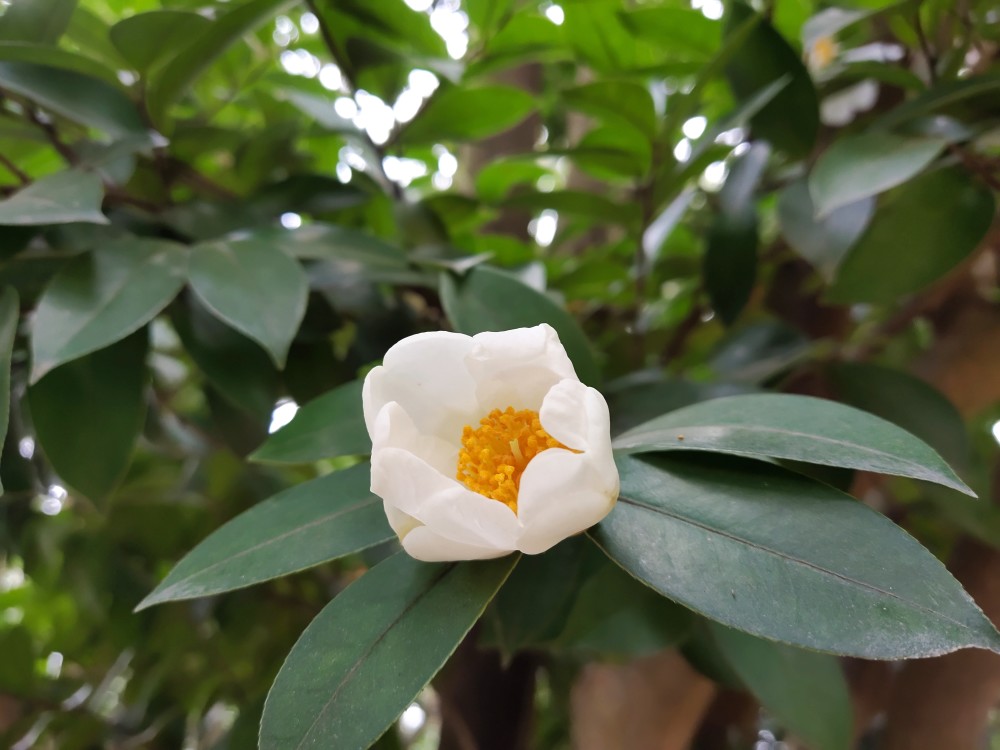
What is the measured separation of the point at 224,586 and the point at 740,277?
42cm

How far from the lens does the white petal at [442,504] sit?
272mm

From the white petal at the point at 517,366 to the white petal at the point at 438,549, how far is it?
0.08 meters

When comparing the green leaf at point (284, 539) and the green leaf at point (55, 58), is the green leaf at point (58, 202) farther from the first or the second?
the green leaf at point (284, 539)

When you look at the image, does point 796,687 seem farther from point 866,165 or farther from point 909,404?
point 866,165

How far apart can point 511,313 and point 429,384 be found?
0.27ft

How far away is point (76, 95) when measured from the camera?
0.47 metres

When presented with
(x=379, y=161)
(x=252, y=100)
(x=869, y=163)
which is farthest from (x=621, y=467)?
(x=252, y=100)

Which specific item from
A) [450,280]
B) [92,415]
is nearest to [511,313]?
[450,280]

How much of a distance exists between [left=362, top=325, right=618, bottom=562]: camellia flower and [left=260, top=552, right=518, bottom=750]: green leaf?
0.05 feet

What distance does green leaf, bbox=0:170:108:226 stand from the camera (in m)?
→ 0.37

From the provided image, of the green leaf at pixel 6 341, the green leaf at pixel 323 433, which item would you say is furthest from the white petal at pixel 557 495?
the green leaf at pixel 6 341

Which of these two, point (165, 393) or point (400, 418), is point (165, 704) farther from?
point (400, 418)

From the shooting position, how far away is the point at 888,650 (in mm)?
239

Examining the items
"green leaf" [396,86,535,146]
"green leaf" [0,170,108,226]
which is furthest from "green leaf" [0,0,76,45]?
"green leaf" [396,86,535,146]
